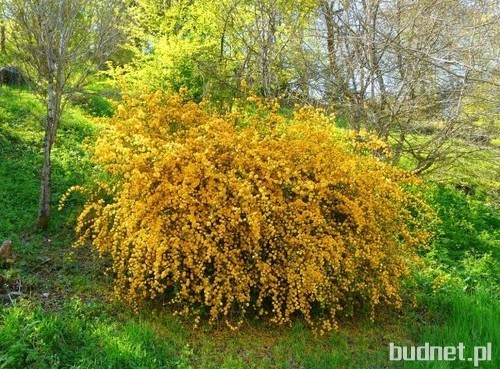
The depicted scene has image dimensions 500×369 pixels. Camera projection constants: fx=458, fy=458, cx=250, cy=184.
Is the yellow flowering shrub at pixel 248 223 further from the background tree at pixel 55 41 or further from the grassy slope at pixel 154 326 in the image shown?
the background tree at pixel 55 41

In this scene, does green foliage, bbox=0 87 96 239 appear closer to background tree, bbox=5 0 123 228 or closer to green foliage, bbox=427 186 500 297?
background tree, bbox=5 0 123 228

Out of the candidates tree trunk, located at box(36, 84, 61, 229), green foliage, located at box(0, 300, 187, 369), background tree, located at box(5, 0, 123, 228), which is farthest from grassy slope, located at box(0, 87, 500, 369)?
background tree, located at box(5, 0, 123, 228)

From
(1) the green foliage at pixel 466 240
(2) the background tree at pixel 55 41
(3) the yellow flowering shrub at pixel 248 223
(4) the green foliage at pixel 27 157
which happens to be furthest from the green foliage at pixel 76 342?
(1) the green foliage at pixel 466 240

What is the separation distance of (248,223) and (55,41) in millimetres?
3118

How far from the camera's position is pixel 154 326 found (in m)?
3.48

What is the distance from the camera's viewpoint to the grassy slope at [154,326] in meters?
3.04

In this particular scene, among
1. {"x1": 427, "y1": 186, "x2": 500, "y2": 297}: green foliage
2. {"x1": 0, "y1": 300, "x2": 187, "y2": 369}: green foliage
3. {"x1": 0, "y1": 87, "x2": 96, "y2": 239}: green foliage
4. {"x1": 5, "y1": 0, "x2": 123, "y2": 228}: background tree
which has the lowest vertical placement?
{"x1": 0, "y1": 300, "x2": 187, "y2": 369}: green foliage

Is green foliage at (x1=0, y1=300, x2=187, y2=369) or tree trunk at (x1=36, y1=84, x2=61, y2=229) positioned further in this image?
tree trunk at (x1=36, y1=84, x2=61, y2=229)

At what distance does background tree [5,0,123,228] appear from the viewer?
475 centimetres

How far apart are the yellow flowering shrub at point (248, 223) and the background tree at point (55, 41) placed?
1.36m

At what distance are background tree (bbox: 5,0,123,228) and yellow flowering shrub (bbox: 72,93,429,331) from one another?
1355 mm

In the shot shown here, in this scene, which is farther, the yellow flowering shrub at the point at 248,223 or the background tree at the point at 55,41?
the background tree at the point at 55,41

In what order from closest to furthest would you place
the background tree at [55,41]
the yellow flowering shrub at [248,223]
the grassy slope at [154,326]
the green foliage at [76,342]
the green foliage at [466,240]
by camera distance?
the green foliage at [76,342] → the grassy slope at [154,326] → the yellow flowering shrub at [248,223] → the background tree at [55,41] → the green foliage at [466,240]

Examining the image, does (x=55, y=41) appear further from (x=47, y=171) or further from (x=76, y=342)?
(x=76, y=342)
